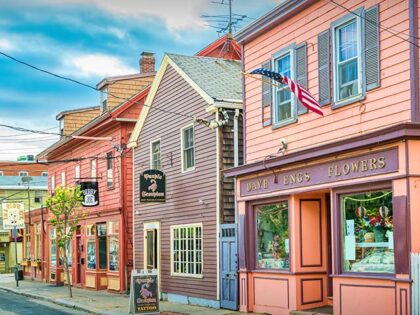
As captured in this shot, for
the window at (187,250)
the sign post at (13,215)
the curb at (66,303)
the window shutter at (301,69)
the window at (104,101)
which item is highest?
the window at (104,101)

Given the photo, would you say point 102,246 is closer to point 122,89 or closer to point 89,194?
point 89,194

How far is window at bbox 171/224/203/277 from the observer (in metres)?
21.0

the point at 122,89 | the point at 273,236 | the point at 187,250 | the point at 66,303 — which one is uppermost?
the point at 122,89

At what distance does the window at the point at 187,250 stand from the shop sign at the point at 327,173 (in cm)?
338

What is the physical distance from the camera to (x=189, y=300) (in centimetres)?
2136

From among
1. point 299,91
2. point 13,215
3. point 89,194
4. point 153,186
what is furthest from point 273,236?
point 13,215

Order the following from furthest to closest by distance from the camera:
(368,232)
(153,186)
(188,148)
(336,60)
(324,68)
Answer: (153,186) < (188,148) < (324,68) < (336,60) < (368,232)

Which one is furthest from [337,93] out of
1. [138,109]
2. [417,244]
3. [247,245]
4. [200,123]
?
[138,109]

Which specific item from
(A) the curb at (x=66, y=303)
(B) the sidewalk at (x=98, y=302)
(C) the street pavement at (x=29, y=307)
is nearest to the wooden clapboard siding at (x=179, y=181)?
(B) the sidewalk at (x=98, y=302)

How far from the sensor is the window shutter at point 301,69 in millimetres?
15773

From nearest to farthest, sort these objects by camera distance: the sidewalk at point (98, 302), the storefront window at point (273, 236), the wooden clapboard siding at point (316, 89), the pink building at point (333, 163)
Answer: the pink building at point (333, 163) → the wooden clapboard siding at point (316, 89) → the storefront window at point (273, 236) → the sidewalk at point (98, 302)

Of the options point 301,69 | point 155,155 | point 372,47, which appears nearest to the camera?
point 372,47

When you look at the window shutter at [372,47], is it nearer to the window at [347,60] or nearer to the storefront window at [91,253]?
the window at [347,60]

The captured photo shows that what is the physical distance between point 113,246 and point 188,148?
8368mm
